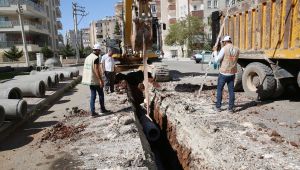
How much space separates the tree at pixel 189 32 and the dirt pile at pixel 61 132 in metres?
43.4

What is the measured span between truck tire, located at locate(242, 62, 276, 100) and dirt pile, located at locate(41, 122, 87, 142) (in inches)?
196

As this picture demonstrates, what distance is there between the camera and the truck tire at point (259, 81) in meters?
8.49

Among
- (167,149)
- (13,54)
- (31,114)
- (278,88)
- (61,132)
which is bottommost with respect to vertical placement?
(167,149)

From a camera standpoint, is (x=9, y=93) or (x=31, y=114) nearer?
(x=9, y=93)

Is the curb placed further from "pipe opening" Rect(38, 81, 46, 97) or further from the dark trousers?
the dark trousers

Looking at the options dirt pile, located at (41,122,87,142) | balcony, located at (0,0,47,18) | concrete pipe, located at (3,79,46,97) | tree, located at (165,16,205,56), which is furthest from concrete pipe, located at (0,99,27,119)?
tree, located at (165,16,205,56)

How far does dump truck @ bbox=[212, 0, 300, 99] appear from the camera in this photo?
7.75m

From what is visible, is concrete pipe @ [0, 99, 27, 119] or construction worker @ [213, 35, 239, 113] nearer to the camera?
concrete pipe @ [0, 99, 27, 119]

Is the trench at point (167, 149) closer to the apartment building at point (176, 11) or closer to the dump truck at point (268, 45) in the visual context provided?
the dump truck at point (268, 45)

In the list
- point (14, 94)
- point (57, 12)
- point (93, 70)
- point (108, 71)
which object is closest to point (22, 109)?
point (14, 94)

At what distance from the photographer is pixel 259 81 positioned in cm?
880

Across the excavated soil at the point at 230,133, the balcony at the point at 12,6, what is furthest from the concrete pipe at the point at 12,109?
the balcony at the point at 12,6

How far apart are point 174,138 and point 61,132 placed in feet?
8.35

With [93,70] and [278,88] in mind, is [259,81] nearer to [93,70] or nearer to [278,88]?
[278,88]
